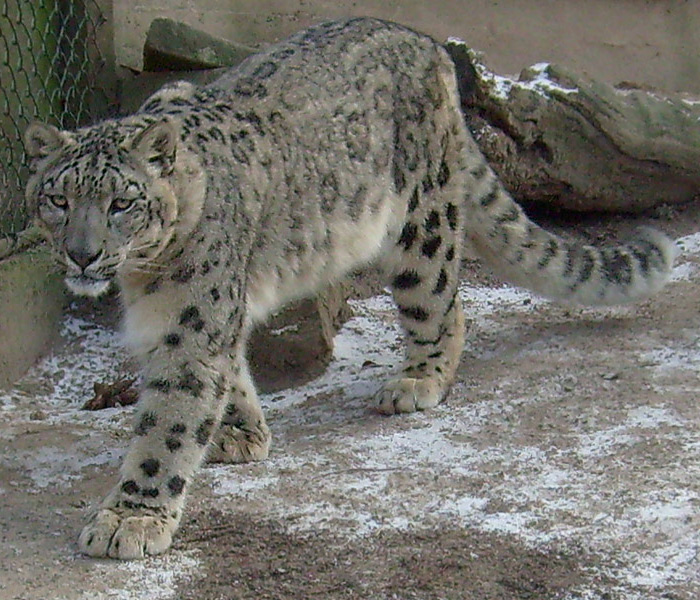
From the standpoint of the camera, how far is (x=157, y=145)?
10.9 ft

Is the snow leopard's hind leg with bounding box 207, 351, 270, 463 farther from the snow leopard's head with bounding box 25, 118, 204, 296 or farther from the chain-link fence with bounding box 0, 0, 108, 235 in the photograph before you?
the chain-link fence with bounding box 0, 0, 108, 235

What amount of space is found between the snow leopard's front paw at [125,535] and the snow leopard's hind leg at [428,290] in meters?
1.40

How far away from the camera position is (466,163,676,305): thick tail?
4863mm

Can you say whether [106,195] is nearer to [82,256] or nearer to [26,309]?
[82,256]

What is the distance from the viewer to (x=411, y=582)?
295cm

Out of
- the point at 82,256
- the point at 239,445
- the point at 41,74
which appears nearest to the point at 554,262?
the point at 239,445

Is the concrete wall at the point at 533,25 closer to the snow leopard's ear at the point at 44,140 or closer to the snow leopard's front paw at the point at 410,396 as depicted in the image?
the snow leopard's front paw at the point at 410,396

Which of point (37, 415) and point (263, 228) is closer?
point (263, 228)

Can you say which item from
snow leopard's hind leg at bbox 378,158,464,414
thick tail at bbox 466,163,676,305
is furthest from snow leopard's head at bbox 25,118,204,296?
thick tail at bbox 466,163,676,305

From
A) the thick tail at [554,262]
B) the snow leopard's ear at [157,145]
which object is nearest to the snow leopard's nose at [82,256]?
the snow leopard's ear at [157,145]

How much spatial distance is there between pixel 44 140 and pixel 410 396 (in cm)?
173

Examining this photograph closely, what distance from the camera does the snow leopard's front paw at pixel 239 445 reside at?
3.95 m

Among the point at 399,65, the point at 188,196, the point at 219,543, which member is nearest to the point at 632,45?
the point at 399,65

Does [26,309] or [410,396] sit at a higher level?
[410,396]
